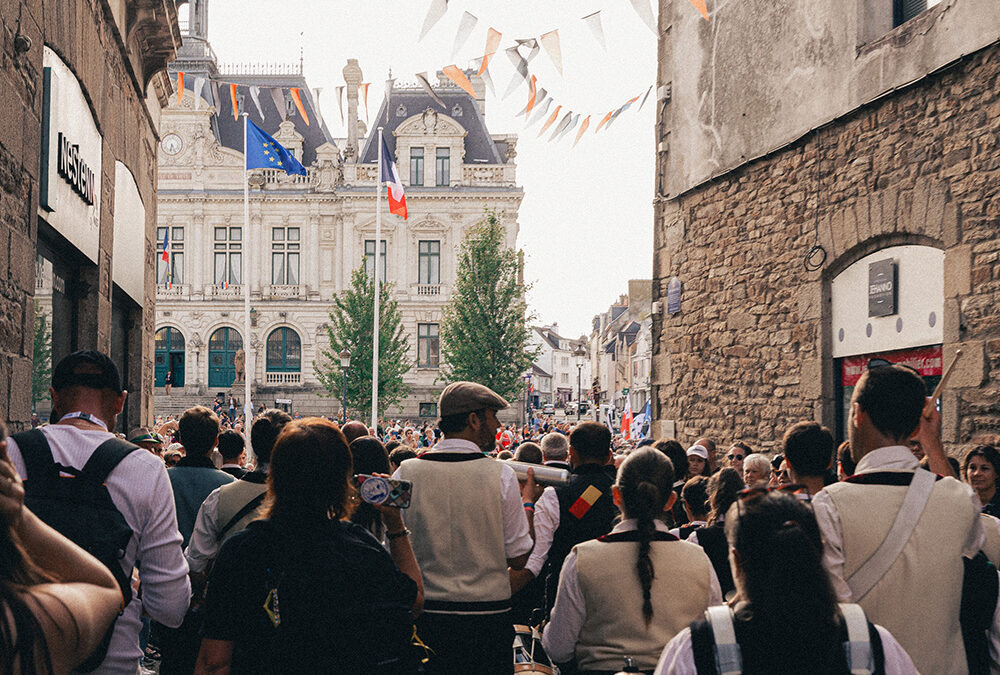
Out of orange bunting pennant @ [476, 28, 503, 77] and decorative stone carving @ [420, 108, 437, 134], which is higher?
decorative stone carving @ [420, 108, 437, 134]

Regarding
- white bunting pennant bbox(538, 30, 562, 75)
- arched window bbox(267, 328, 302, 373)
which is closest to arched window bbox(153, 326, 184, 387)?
arched window bbox(267, 328, 302, 373)

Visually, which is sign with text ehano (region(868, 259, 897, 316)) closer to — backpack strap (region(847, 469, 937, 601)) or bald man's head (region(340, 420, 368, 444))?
bald man's head (region(340, 420, 368, 444))

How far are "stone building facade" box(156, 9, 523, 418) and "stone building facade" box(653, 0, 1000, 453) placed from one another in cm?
3386

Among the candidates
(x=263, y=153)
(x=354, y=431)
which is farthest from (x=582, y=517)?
(x=263, y=153)

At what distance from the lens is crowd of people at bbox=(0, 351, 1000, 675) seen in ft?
7.27

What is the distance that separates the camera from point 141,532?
329cm

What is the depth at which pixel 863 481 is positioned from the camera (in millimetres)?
3209

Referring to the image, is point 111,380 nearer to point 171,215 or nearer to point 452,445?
point 452,445

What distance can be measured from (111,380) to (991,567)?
9.72 feet

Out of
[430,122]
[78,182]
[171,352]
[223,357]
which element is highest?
[430,122]

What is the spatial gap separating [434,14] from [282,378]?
38846 millimetres

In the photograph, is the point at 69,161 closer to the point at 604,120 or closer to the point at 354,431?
the point at 354,431

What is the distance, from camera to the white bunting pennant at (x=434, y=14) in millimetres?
10227

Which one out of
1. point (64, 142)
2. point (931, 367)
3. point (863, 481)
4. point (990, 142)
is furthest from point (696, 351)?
point (863, 481)
